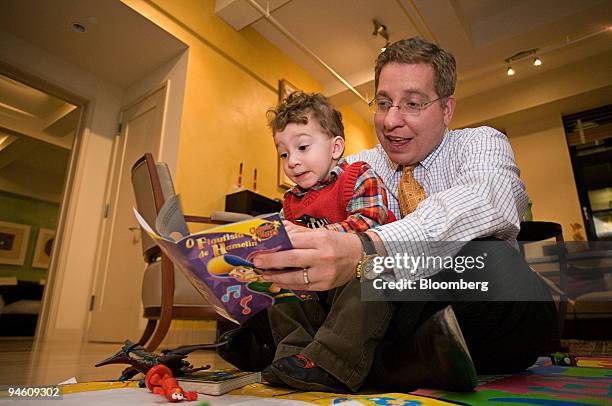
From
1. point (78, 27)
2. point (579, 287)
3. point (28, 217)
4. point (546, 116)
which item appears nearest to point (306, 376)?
point (579, 287)

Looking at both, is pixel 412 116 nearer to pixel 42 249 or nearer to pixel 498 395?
pixel 498 395

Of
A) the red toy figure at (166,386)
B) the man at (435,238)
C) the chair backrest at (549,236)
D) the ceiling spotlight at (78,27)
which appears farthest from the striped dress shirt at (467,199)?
the ceiling spotlight at (78,27)

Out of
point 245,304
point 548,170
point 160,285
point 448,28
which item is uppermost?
point 448,28

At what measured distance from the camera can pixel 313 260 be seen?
0.61 m

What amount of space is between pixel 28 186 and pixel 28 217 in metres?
0.67

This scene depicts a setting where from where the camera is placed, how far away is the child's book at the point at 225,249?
58cm

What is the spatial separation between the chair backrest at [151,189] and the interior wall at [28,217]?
6557 mm

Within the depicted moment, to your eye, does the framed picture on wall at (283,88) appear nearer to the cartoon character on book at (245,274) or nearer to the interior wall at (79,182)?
the interior wall at (79,182)

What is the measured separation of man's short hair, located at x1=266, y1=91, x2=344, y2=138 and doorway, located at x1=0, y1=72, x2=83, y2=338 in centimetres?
299

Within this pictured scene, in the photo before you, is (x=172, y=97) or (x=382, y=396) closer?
(x=382, y=396)

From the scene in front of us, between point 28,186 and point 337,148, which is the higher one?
point 28,186

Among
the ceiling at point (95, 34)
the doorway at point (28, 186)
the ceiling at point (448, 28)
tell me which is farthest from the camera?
the doorway at point (28, 186)

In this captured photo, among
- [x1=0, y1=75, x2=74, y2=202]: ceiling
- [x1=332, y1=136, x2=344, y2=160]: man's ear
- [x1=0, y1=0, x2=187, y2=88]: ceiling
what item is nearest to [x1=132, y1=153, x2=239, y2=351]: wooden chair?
[x1=332, y1=136, x2=344, y2=160]: man's ear

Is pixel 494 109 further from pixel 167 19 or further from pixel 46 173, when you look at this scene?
pixel 46 173
